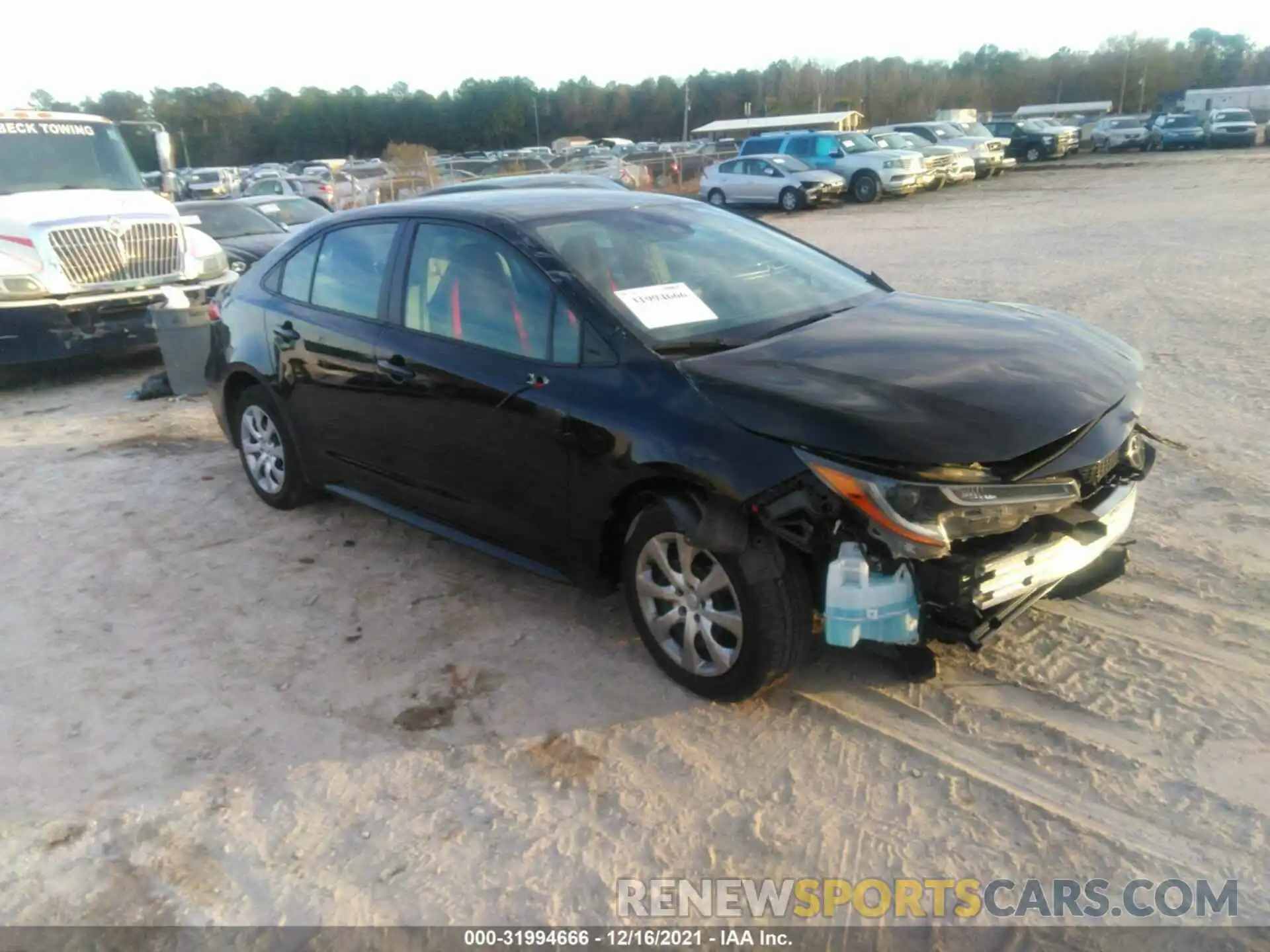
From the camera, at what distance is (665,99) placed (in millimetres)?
102125

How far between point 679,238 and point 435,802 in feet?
8.74

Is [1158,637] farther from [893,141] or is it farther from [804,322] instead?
[893,141]

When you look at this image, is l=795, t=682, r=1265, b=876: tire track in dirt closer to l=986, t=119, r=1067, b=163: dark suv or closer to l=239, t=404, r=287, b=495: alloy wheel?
l=239, t=404, r=287, b=495: alloy wheel

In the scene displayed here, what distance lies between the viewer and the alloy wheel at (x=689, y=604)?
3.45 meters

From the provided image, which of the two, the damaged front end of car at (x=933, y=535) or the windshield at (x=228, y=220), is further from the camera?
the windshield at (x=228, y=220)

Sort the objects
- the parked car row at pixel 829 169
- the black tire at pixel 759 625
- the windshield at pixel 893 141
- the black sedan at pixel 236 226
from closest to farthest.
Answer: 1. the black tire at pixel 759 625
2. the black sedan at pixel 236 226
3. the parked car row at pixel 829 169
4. the windshield at pixel 893 141

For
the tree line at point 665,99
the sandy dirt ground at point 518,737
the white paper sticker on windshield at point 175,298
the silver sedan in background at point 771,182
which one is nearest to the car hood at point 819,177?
the silver sedan in background at point 771,182

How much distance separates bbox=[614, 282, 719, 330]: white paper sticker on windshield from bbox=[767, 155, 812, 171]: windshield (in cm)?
2281

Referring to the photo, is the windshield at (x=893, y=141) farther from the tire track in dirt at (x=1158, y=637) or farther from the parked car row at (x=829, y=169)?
the tire track in dirt at (x=1158, y=637)

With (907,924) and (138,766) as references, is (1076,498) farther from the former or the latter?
(138,766)

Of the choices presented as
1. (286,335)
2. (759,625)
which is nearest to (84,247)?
(286,335)

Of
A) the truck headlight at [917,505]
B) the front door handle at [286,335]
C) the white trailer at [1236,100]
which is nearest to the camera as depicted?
the truck headlight at [917,505]

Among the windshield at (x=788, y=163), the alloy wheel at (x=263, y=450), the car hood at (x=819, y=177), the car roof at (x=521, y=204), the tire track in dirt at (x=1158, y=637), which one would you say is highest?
the car roof at (x=521, y=204)

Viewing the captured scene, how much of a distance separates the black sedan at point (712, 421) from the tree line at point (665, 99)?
77859 mm
